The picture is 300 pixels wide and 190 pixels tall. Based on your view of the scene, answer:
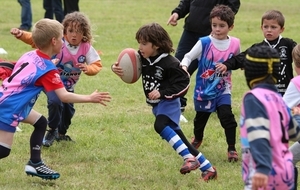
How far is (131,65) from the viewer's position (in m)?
6.34

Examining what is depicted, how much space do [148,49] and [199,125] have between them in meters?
1.44

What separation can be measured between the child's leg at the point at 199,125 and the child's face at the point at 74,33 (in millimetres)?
1473

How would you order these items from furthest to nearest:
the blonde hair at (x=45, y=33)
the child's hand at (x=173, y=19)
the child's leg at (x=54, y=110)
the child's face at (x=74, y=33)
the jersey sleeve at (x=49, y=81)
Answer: the child's hand at (x=173, y=19), the child's leg at (x=54, y=110), the child's face at (x=74, y=33), the blonde hair at (x=45, y=33), the jersey sleeve at (x=49, y=81)

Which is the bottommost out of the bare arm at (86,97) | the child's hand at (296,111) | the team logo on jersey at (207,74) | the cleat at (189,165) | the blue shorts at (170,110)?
the cleat at (189,165)

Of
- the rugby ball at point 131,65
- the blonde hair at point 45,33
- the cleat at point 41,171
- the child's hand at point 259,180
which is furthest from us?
the rugby ball at point 131,65

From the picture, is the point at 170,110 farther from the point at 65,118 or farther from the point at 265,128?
the point at 265,128

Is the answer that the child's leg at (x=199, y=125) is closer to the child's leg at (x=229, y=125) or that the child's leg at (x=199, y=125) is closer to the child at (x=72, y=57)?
the child's leg at (x=229, y=125)

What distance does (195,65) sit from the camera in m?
8.84

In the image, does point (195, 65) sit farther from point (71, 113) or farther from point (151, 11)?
point (151, 11)

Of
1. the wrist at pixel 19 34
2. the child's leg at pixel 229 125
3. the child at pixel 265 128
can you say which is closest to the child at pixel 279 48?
the child's leg at pixel 229 125

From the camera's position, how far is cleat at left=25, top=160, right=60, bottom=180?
5934 millimetres

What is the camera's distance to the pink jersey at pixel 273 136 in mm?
3876

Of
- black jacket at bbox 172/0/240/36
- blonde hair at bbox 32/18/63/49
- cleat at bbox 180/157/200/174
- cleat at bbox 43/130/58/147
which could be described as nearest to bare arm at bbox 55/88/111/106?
blonde hair at bbox 32/18/63/49

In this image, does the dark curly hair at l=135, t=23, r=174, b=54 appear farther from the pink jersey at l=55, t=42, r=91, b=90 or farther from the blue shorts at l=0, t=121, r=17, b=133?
the blue shorts at l=0, t=121, r=17, b=133
